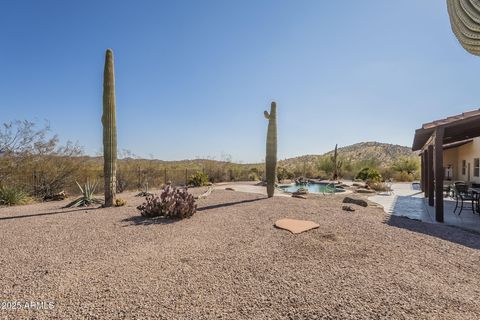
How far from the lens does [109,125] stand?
7.86 m

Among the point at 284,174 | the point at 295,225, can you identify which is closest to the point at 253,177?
the point at 284,174

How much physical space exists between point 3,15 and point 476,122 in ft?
40.4

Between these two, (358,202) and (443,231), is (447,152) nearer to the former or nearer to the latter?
(358,202)

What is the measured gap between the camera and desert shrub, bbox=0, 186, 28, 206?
855 centimetres

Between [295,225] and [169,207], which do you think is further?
[169,207]

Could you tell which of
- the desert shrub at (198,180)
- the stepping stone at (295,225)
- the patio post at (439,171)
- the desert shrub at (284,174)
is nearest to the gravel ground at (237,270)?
the stepping stone at (295,225)

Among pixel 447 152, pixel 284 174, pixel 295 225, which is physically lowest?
pixel 295 225

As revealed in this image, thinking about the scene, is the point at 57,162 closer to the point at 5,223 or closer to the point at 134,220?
the point at 5,223

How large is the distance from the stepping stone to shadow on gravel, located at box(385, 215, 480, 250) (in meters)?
1.86

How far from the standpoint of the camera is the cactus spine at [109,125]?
783 cm

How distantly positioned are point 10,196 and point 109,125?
4.16m

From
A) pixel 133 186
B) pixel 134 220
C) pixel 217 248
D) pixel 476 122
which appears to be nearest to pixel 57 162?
pixel 133 186

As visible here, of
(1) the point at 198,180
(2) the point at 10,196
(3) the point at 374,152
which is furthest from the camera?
(3) the point at 374,152

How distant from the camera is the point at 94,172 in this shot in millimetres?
12352
